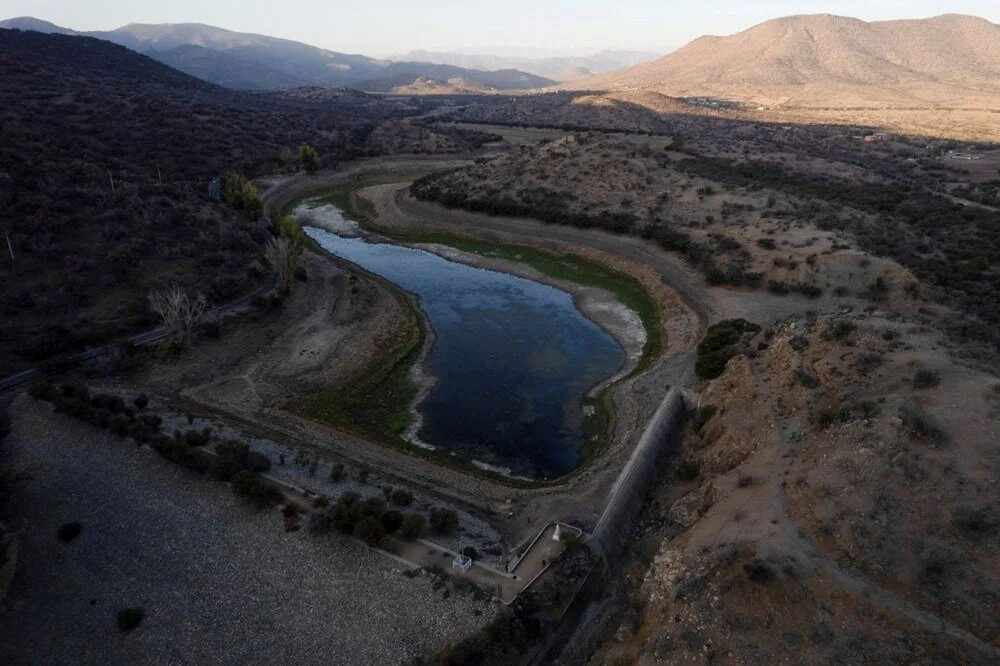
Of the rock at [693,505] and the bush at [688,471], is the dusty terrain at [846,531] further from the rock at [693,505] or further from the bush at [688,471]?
the bush at [688,471]

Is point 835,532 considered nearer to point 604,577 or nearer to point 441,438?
point 604,577

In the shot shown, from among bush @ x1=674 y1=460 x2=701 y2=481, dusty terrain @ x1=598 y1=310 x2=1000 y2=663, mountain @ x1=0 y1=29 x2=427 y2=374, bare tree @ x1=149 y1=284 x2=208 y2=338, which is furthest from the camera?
mountain @ x1=0 y1=29 x2=427 y2=374

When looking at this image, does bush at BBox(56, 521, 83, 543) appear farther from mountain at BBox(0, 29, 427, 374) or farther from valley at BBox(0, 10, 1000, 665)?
mountain at BBox(0, 29, 427, 374)

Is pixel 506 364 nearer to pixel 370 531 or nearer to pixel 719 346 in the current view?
pixel 719 346

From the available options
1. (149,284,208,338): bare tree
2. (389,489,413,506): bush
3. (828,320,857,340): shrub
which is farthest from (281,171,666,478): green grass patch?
Answer: (828,320,857,340): shrub

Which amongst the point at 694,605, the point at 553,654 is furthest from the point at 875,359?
the point at 553,654
